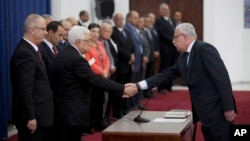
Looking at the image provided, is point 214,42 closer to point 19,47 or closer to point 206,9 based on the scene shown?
point 206,9

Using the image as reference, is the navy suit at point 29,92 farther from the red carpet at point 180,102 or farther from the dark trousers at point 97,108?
the red carpet at point 180,102

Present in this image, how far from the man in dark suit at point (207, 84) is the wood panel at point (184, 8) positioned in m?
7.57

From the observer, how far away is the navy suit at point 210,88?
13.6 ft

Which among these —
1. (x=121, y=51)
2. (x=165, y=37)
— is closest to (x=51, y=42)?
(x=121, y=51)

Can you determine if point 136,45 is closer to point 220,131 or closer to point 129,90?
point 129,90

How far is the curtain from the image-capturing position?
6684mm

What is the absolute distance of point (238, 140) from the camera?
300 cm

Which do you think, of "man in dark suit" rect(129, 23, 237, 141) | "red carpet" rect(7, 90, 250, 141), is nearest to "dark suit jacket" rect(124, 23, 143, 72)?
"red carpet" rect(7, 90, 250, 141)

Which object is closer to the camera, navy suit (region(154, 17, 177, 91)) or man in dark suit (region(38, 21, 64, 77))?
man in dark suit (region(38, 21, 64, 77))

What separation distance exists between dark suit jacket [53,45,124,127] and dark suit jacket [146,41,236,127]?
2.85 ft

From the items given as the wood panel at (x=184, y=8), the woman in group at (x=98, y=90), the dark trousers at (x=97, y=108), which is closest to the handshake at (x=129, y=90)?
the woman in group at (x=98, y=90)

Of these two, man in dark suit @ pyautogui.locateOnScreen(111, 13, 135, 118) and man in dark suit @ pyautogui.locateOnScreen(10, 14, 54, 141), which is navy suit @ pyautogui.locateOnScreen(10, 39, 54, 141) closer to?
man in dark suit @ pyautogui.locateOnScreen(10, 14, 54, 141)

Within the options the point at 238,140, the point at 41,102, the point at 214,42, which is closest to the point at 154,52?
the point at 214,42

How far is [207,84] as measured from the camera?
4230 millimetres
